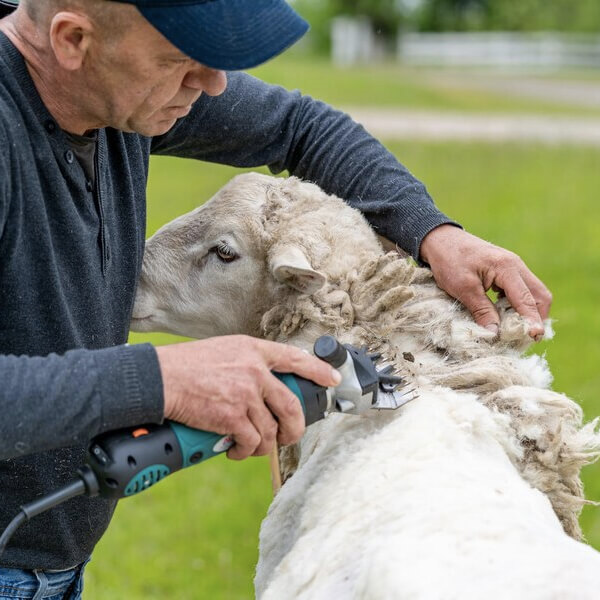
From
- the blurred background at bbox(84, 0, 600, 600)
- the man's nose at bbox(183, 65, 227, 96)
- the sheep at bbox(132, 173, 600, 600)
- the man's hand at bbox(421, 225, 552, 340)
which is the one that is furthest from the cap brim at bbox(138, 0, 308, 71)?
the blurred background at bbox(84, 0, 600, 600)

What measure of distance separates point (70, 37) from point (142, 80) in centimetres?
16

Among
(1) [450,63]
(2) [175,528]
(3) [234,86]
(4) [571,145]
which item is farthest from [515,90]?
(3) [234,86]

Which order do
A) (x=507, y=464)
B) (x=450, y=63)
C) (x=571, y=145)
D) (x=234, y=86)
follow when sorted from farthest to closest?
(x=450, y=63) < (x=571, y=145) < (x=234, y=86) < (x=507, y=464)

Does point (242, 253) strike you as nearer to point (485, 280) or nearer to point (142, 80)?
point (485, 280)

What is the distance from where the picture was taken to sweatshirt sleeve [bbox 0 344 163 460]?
5.85ft

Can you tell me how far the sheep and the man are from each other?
0.61ft

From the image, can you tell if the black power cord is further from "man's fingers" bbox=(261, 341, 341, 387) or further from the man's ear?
the man's ear

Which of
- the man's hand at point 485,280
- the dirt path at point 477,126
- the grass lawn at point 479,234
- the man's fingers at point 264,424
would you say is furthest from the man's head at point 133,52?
the dirt path at point 477,126

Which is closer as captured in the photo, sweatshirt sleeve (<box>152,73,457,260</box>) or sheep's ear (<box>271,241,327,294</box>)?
sheep's ear (<box>271,241,327,294</box>)

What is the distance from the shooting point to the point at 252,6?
1.98 meters

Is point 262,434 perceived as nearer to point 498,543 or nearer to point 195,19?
point 498,543

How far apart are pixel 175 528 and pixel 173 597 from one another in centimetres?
66

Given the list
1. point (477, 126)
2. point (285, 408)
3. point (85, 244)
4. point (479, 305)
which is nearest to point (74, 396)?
point (285, 408)

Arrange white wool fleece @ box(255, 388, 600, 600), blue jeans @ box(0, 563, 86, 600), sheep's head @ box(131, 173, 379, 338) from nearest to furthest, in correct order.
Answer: white wool fleece @ box(255, 388, 600, 600)
blue jeans @ box(0, 563, 86, 600)
sheep's head @ box(131, 173, 379, 338)
